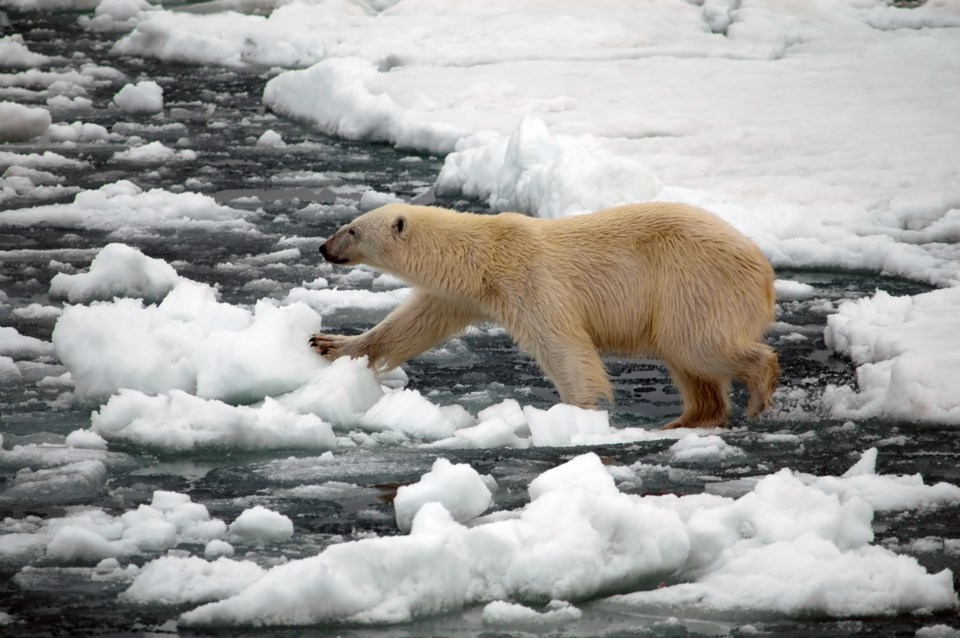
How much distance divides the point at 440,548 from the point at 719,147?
283 inches

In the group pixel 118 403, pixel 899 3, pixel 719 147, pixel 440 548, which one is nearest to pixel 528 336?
pixel 118 403

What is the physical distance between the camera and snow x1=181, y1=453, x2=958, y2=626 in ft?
10.9

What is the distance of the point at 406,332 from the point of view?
19.2ft

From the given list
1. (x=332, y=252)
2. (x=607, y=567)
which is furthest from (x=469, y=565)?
(x=332, y=252)

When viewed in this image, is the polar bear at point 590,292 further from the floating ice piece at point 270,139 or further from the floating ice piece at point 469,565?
the floating ice piece at point 270,139

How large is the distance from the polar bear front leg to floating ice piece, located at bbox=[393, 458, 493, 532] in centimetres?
190

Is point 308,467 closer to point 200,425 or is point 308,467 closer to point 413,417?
point 200,425

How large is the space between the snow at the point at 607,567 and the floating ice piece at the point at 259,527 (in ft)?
1.53

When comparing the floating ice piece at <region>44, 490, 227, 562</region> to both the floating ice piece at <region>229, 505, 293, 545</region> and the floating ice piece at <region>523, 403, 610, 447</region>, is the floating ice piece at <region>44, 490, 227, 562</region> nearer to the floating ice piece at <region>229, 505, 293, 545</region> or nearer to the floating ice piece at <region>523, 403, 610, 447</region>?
the floating ice piece at <region>229, 505, 293, 545</region>

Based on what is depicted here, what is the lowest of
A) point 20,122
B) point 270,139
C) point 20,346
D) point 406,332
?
point 20,346

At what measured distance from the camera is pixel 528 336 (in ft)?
18.1

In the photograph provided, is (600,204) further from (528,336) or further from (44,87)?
(44,87)

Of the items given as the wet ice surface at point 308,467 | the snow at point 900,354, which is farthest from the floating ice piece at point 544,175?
the snow at point 900,354

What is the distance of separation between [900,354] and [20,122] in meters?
8.64
